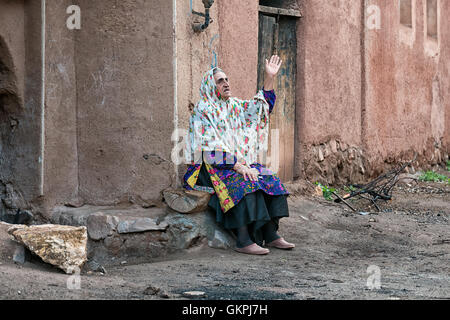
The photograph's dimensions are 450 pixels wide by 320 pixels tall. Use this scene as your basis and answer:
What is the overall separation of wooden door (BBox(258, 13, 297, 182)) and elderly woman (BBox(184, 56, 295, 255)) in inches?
55.9

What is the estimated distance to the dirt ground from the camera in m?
3.30

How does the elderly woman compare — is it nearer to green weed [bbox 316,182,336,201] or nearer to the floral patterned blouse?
the floral patterned blouse

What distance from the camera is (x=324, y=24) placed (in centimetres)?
707

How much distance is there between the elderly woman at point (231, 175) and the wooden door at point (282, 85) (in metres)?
1.42

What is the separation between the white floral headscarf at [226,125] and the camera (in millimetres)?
4898

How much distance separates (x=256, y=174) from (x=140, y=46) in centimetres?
136

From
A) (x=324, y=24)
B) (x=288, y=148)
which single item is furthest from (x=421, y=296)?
(x=324, y=24)

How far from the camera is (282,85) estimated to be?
6.71m

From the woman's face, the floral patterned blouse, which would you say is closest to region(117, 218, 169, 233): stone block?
the floral patterned blouse

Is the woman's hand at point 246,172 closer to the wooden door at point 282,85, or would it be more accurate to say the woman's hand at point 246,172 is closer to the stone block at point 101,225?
the stone block at point 101,225

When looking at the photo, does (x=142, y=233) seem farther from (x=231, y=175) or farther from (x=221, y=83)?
(x=221, y=83)

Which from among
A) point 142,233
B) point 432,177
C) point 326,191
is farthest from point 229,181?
point 432,177

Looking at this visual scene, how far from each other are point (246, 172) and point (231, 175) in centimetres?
12

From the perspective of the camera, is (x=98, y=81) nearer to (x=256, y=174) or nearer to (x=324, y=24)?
(x=256, y=174)
